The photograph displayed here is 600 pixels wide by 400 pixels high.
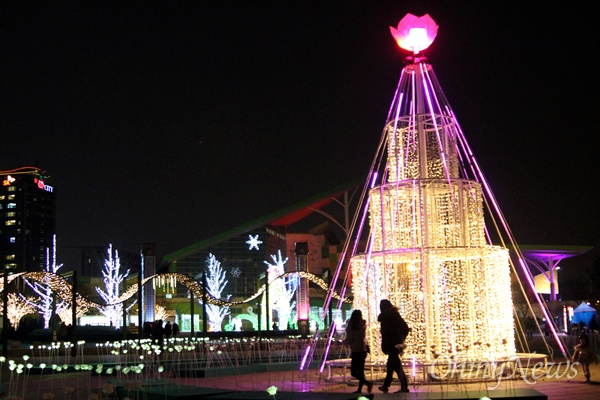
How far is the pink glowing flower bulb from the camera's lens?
45.0 feet

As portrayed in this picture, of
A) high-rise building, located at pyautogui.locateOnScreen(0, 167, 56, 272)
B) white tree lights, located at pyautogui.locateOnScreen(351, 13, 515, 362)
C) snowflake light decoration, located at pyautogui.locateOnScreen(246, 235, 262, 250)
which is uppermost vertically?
high-rise building, located at pyautogui.locateOnScreen(0, 167, 56, 272)

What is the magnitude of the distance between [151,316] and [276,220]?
22.5 m

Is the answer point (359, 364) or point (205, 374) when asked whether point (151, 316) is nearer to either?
point (205, 374)

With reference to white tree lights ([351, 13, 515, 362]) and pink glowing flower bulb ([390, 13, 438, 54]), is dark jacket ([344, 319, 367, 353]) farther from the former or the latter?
pink glowing flower bulb ([390, 13, 438, 54])

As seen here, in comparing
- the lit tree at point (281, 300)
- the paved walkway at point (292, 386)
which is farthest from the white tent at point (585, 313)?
the paved walkway at point (292, 386)

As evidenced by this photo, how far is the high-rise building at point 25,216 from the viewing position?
134 meters

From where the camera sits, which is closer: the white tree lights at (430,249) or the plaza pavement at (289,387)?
the plaza pavement at (289,387)

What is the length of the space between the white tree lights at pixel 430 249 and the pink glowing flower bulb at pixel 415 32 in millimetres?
323

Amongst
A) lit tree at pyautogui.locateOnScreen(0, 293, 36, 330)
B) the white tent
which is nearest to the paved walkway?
the white tent

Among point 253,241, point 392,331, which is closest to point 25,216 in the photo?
point 253,241

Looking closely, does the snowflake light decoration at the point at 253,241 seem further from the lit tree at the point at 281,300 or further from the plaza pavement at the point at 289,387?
the plaza pavement at the point at 289,387

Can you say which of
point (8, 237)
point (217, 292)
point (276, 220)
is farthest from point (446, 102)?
point (8, 237)

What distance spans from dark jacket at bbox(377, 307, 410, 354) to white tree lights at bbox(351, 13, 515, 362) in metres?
1.72

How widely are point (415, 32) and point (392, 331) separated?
5935mm
